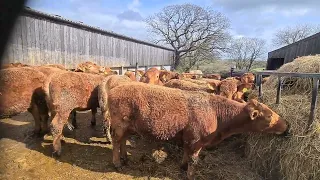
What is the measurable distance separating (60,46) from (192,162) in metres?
11.5

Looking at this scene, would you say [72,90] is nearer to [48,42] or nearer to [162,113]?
[162,113]

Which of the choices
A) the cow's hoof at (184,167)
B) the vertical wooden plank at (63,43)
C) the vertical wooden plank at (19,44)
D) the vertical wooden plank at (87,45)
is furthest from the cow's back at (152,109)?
the vertical wooden plank at (87,45)

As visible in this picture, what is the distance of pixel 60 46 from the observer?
13758 millimetres

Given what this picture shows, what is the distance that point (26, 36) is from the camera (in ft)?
37.2

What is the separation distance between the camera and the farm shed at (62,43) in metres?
11.1

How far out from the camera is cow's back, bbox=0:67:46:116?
226 inches

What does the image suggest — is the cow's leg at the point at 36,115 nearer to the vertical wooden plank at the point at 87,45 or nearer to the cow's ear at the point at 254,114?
the cow's ear at the point at 254,114

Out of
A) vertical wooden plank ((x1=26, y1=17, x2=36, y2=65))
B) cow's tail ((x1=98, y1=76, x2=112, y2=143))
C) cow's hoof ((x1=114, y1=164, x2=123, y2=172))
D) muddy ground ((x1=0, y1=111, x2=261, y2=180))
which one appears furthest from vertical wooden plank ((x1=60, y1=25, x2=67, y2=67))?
cow's hoof ((x1=114, y1=164, x2=123, y2=172))

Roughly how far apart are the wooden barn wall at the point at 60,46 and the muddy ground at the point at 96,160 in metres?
4.41

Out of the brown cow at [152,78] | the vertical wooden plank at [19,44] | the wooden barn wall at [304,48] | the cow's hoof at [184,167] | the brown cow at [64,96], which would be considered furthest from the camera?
the wooden barn wall at [304,48]

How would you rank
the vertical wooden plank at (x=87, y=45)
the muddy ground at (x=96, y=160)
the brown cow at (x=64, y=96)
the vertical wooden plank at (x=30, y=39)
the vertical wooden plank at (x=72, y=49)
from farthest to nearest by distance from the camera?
the vertical wooden plank at (x=87, y=45) → the vertical wooden plank at (x=72, y=49) → the vertical wooden plank at (x=30, y=39) → the brown cow at (x=64, y=96) → the muddy ground at (x=96, y=160)

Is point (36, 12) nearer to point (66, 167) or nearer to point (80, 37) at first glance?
point (80, 37)

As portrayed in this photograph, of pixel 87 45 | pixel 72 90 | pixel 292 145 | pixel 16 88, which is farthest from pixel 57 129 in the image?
pixel 87 45

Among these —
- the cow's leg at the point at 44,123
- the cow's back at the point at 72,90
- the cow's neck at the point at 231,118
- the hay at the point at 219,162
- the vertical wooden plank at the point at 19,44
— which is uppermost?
the vertical wooden plank at the point at 19,44
